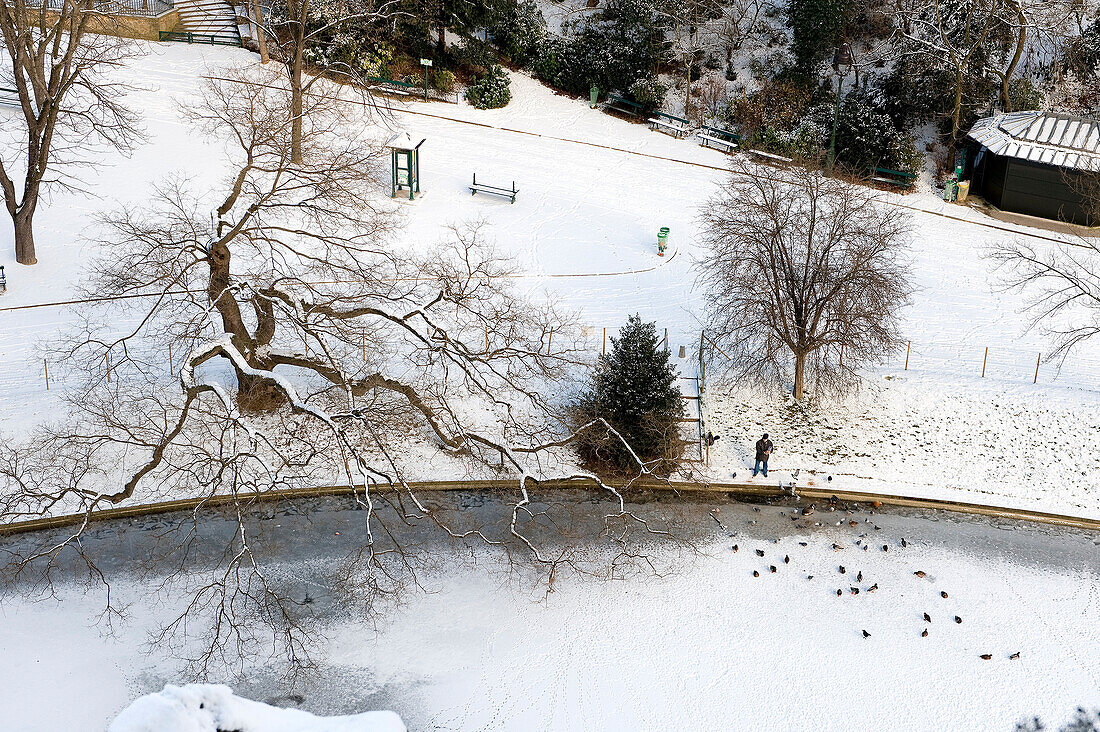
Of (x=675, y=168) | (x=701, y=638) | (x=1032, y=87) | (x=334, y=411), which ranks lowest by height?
(x=701, y=638)

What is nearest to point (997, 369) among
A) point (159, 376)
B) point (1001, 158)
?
point (1001, 158)

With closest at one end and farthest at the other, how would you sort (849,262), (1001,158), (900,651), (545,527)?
(900,651)
(545,527)
(849,262)
(1001,158)

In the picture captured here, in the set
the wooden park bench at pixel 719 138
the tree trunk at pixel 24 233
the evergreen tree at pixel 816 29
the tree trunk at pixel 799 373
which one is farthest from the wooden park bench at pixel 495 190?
the evergreen tree at pixel 816 29

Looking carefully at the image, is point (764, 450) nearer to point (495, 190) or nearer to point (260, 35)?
point (495, 190)

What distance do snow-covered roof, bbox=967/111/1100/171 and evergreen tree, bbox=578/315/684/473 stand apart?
1602cm

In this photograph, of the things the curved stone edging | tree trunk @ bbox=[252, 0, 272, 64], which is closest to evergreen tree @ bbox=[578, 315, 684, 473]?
the curved stone edging

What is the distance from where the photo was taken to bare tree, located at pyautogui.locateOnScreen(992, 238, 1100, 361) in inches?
1069

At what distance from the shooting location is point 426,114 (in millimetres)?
37375

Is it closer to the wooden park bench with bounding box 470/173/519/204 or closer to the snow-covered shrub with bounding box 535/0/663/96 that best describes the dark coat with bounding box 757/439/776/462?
the wooden park bench with bounding box 470/173/519/204

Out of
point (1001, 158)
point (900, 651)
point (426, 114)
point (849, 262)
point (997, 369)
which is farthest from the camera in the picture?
point (426, 114)

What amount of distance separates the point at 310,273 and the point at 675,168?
12632 mm

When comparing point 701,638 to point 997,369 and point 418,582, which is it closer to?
point 418,582

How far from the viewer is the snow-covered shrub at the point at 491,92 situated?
38.0m

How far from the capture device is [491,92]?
3797cm
